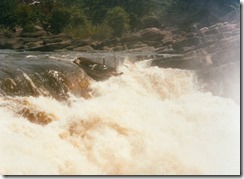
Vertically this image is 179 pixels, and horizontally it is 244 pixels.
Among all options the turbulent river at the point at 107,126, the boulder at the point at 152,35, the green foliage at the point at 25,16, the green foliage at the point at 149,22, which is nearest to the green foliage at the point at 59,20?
the green foliage at the point at 25,16

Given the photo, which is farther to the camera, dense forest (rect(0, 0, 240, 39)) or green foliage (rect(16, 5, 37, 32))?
dense forest (rect(0, 0, 240, 39))

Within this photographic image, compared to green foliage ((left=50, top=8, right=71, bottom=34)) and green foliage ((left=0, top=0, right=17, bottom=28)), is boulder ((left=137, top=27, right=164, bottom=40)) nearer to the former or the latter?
green foliage ((left=50, top=8, right=71, bottom=34))

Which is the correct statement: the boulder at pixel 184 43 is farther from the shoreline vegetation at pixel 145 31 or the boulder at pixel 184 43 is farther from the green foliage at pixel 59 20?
the green foliage at pixel 59 20

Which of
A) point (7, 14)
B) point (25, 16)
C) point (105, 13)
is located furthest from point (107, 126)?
point (105, 13)

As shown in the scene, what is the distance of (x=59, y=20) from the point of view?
38594 mm

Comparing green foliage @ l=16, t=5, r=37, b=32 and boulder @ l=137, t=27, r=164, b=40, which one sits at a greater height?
green foliage @ l=16, t=5, r=37, b=32

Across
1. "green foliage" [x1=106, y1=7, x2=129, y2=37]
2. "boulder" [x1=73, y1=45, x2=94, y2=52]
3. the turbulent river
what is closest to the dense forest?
"green foliage" [x1=106, y1=7, x2=129, y2=37]

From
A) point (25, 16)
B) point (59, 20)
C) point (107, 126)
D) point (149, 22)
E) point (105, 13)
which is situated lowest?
point (107, 126)

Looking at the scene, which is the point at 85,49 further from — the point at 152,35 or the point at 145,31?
the point at 145,31

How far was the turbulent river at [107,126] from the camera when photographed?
337 inches

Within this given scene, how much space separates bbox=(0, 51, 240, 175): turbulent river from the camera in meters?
8.57

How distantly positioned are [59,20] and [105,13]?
831 centimetres

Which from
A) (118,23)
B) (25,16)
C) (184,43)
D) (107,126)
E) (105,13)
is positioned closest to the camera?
(107,126)

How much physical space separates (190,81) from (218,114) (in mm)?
3815
